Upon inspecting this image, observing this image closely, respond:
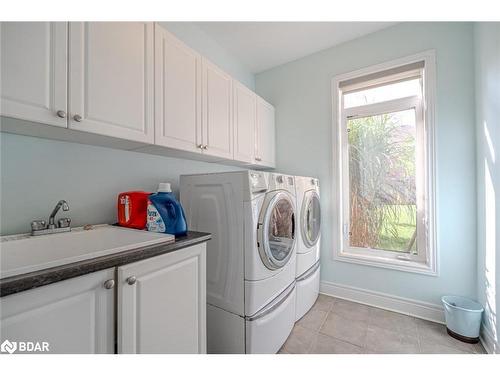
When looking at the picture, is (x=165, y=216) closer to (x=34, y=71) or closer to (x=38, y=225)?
(x=38, y=225)

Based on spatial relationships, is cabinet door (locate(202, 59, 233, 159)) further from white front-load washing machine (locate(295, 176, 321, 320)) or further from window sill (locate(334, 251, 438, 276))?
window sill (locate(334, 251, 438, 276))

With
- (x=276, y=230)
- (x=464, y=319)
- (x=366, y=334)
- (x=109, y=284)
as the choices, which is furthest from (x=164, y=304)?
(x=464, y=319)

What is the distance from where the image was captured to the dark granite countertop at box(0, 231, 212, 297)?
0.55 metres

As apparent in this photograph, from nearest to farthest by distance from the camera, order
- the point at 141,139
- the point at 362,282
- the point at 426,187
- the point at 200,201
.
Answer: the point at 141,139, the point at 200,201, the point at 426,187, the point at 362,282

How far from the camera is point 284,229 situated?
1.65 meters

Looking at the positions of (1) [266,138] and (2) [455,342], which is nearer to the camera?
(2) [455,342]

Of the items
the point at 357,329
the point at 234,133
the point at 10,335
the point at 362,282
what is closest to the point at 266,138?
the point at 234,133

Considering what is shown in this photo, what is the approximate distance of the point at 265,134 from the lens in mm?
2510

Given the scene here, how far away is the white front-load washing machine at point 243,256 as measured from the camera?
1.32m

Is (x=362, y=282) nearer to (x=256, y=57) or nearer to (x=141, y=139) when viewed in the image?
(x=141, y=139)

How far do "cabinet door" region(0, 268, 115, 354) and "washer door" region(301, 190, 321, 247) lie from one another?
1572 millimetres

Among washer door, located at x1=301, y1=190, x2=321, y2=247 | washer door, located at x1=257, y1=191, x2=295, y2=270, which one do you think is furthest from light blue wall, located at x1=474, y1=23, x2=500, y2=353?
washer door, located at x1=257, y1=191, x2=295, y2=270

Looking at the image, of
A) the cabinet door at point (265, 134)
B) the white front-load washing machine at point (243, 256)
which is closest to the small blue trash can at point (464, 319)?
the white front-load washing machine at point (243, 256)

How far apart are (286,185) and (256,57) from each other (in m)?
1.80
